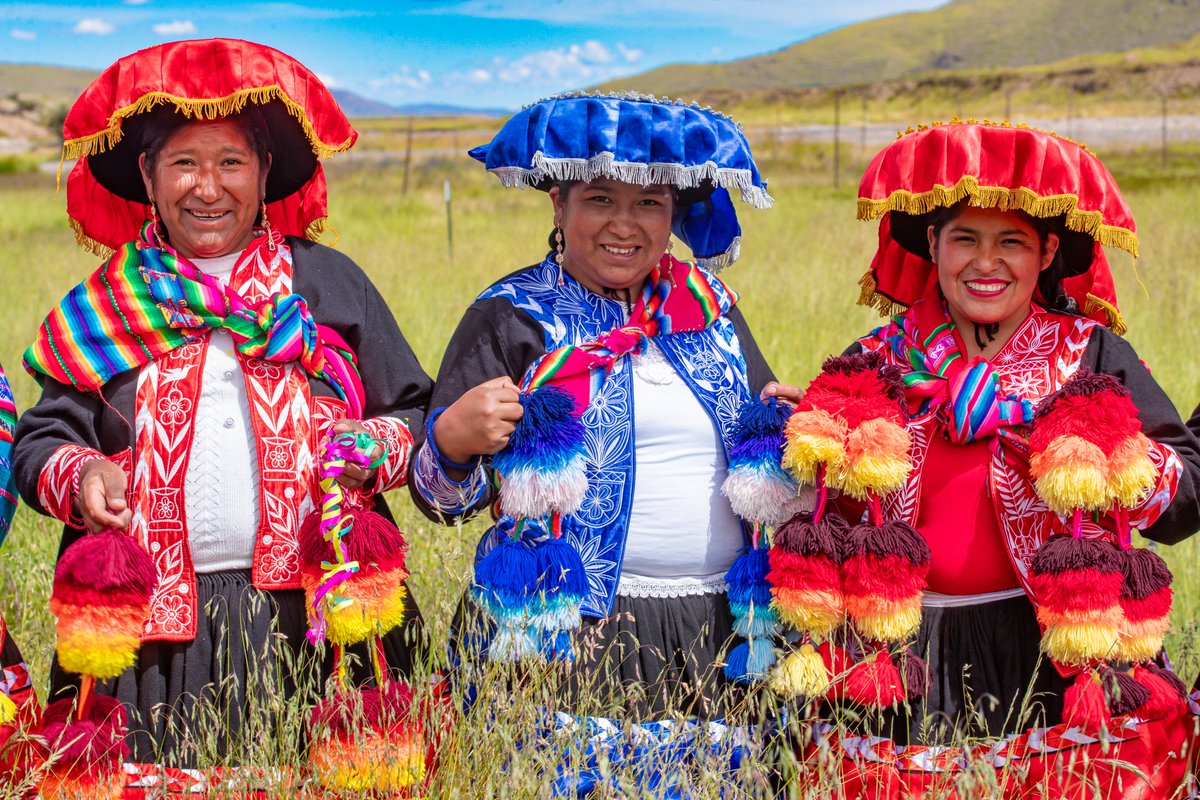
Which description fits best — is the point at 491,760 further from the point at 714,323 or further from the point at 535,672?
the point at 714,323

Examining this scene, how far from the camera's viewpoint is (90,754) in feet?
8.04

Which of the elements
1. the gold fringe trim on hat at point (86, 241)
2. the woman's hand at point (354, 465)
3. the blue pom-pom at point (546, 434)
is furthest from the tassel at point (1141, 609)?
the gold fringe trim on hat at point (86, 241)

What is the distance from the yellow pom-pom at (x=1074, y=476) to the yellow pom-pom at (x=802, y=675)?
0.60 meters

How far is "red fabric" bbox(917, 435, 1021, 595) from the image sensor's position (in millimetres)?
2545

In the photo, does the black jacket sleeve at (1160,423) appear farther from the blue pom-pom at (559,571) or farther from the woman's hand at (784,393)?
the blue pom-pom at (559,571)

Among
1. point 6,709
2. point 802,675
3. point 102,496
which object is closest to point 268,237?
point 102,496

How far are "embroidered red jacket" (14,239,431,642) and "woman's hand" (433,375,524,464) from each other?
195 mm

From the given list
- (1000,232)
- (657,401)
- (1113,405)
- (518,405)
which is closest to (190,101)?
(518,405)

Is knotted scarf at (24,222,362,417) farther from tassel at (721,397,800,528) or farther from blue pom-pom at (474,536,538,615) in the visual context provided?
→ tassel at (721,397,800,528)

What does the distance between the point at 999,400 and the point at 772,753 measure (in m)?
0.94

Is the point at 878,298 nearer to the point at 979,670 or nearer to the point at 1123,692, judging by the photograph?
the point at 979,670

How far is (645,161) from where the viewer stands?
102 inches

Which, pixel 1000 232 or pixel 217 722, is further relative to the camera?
pixel 1000 232

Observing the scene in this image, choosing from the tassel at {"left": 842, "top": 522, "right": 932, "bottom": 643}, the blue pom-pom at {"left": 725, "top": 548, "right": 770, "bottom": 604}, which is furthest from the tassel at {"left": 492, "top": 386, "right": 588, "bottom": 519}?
the tassel at {"left": 842, "top": 522, "right": 932, "bottom": 643}
